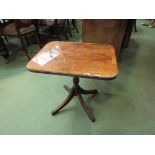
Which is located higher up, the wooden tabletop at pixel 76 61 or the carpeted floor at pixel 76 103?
the wooden tabletop at pixel 76 61

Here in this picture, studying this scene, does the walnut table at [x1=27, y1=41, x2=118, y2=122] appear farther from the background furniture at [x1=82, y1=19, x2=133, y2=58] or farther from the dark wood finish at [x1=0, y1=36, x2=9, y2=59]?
the dark wood finish at [x1=0, y1=36, x2=9, y2=59]

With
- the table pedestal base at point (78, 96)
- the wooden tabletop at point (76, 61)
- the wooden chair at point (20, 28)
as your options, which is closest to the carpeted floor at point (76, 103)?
the table pedestal base at point (78, 96)

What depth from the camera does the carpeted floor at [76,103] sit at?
1479 mm

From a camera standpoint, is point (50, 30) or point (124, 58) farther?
point (50, 30)

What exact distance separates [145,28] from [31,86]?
10.6ft

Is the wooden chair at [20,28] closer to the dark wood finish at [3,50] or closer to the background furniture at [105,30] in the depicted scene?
the dark wood finish at [3,50]

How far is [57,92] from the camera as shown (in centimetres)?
189

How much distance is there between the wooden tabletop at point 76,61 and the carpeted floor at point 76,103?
625 mm

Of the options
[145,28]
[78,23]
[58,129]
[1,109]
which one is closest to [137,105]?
[58,129]

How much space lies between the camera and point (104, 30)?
216 cm

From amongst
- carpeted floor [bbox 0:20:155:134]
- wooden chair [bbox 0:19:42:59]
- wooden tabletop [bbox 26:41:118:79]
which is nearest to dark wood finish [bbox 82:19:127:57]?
carpeted floor [bbox 0:20:155:134]

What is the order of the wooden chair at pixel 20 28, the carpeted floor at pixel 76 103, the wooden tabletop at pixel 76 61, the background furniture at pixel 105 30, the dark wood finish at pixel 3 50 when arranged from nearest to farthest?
the wooden tabletop at pixel 76 61
the carpeted floor at pixel 76 103
the background furniture at pixel 105 30
the wooden chair at pixel 20 28
the dark wood finish at pixel 3 50
